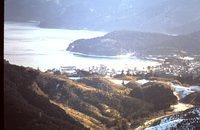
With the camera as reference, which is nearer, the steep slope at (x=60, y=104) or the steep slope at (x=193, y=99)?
the steep slope at (x=60, y=104)

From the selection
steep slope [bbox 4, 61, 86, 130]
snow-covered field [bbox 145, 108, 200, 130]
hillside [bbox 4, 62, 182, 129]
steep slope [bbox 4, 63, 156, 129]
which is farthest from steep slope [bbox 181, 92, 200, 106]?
steep slope [bbox 4, 61, 86, 130]

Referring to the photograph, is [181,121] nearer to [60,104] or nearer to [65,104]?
[60,104]

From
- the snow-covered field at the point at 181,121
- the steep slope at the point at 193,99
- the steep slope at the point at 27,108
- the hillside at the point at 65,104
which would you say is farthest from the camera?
the steep slope at the point at 193,99

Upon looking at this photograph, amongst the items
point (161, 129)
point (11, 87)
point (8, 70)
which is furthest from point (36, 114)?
point (8, 70)

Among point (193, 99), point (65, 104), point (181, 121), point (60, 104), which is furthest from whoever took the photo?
point (193, 99)

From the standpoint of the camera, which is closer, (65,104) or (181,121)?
(181,121)

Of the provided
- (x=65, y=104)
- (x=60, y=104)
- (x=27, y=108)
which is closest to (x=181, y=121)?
(x=27, y=108)

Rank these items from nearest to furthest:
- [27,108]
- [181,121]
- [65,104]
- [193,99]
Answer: [27,108], [181,121], [65,104], [193,99]

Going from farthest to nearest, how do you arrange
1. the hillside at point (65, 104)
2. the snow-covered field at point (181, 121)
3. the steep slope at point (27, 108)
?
1. the snow-covered field at point (181, 121)
2. the hillside at point (65, 104)
3. the steep slope at point (27, 108)

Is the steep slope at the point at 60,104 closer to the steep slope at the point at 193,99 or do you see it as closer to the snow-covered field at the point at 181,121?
the steep slope at the point at 193,99

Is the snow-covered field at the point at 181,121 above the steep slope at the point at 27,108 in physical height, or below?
below

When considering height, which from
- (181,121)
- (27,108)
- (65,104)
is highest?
(27,108)

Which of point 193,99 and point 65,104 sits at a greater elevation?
point 193,99

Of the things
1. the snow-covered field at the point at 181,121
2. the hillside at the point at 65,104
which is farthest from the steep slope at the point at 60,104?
the snow-covered field at the point at 181,121
